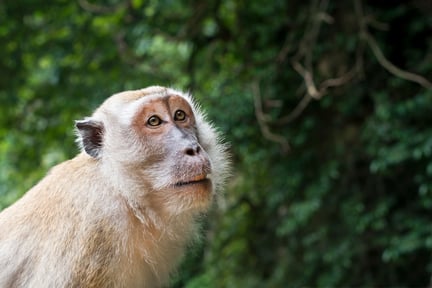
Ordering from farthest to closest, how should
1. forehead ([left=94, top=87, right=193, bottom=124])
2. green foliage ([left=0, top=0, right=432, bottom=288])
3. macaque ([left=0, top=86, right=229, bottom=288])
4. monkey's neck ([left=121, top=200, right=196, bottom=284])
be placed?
green foliage ([left=0, top=0, right=432, bottom=288]) → forehead ([left=94, top=87, right=193, bottom=124]) → monkey's neck ([left=121, top=200, right=196, bottom=284]) → macaque ([left=0, top=86, right=229, bottom=288])

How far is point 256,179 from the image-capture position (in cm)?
923

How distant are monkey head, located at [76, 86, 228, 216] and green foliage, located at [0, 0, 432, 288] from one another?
3.75 metres

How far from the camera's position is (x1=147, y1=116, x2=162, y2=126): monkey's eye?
4.58 metres

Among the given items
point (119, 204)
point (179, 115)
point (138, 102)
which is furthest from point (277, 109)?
point (119, 204)

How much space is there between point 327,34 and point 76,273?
575cm

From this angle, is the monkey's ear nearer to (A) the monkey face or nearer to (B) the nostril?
(A) the monkey face

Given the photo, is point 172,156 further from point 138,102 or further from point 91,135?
point 91,135

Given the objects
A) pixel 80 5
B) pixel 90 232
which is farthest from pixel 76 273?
pixel 80 5

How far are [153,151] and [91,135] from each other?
45 cm

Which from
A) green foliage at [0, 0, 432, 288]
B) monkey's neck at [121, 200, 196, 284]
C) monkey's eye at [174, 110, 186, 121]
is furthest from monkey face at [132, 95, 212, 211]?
green foliage at [0, 0, 432, 288]

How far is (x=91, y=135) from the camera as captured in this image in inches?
185

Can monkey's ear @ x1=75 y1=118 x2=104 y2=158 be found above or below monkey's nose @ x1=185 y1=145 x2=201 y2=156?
above

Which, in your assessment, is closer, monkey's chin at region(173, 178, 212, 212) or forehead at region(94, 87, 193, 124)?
monkey's chin at region(173, 178, 212, 212)

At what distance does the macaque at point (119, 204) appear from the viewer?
4.33m
